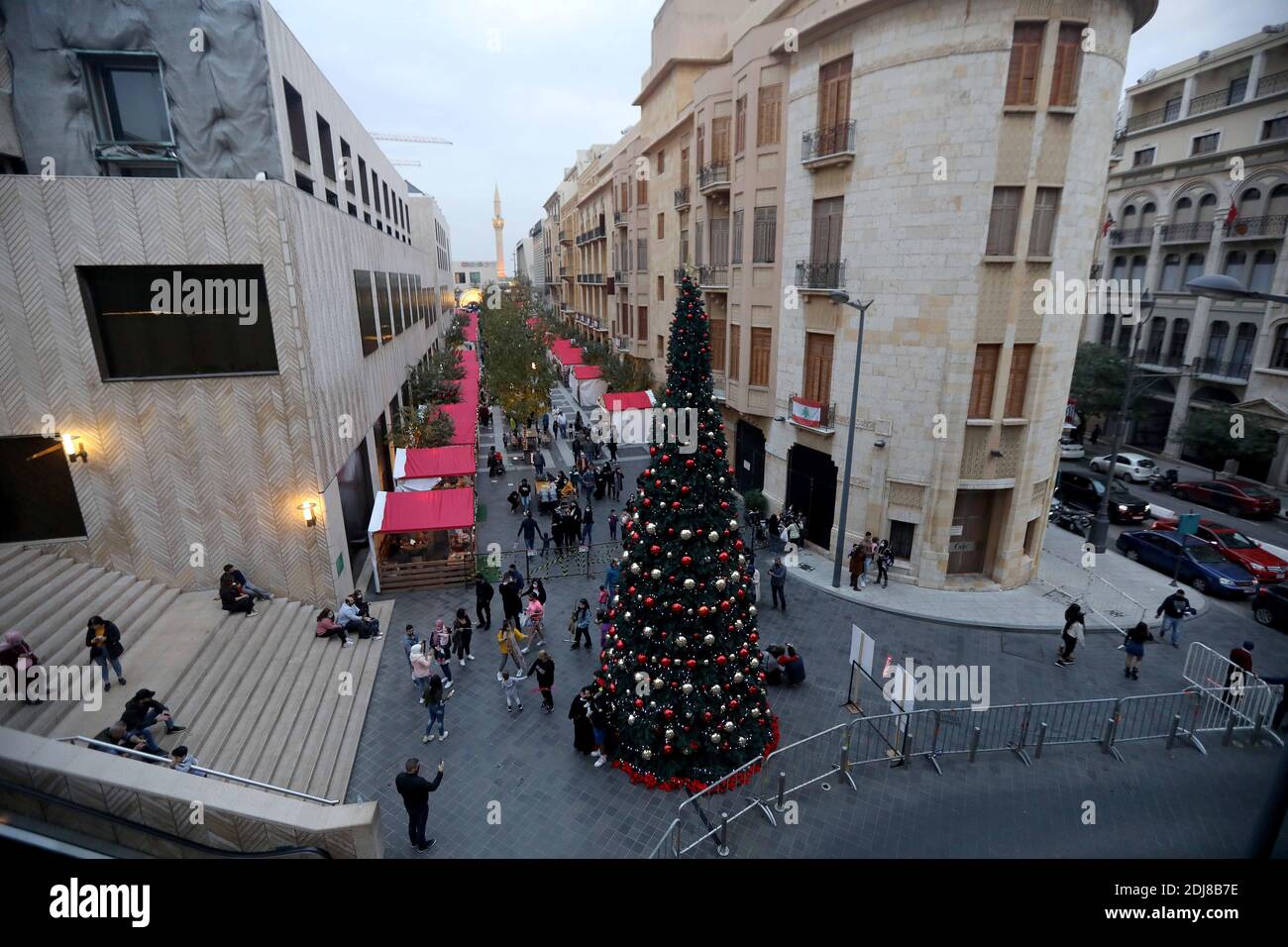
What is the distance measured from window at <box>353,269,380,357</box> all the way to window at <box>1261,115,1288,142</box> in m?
39.9

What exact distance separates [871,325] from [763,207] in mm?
6456

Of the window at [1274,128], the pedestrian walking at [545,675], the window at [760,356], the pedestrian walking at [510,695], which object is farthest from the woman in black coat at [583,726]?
the window at [1274,128]

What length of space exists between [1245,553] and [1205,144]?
1013 inches

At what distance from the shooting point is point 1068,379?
17.9 m

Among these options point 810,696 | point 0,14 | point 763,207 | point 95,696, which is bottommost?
point 810,696

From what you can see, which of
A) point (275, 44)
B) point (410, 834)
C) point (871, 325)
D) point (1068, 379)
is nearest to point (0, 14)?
point (275, 44)

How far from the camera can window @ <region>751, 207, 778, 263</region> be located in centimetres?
2078

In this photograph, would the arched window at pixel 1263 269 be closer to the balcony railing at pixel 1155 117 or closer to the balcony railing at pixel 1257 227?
the balcony railing at pixel 1257 227

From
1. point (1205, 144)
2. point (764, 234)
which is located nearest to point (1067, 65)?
point (764, 234)

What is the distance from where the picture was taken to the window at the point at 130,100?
42.1 ft

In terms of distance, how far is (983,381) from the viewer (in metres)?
16.8

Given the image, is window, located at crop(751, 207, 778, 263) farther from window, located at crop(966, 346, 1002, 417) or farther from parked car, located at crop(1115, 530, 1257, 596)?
parked car, located at crop(1115, 530, 1257, 596)

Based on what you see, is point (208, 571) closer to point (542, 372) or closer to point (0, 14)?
point (0, 14)

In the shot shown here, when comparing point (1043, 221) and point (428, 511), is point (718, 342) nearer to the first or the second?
point (1043, 221)
